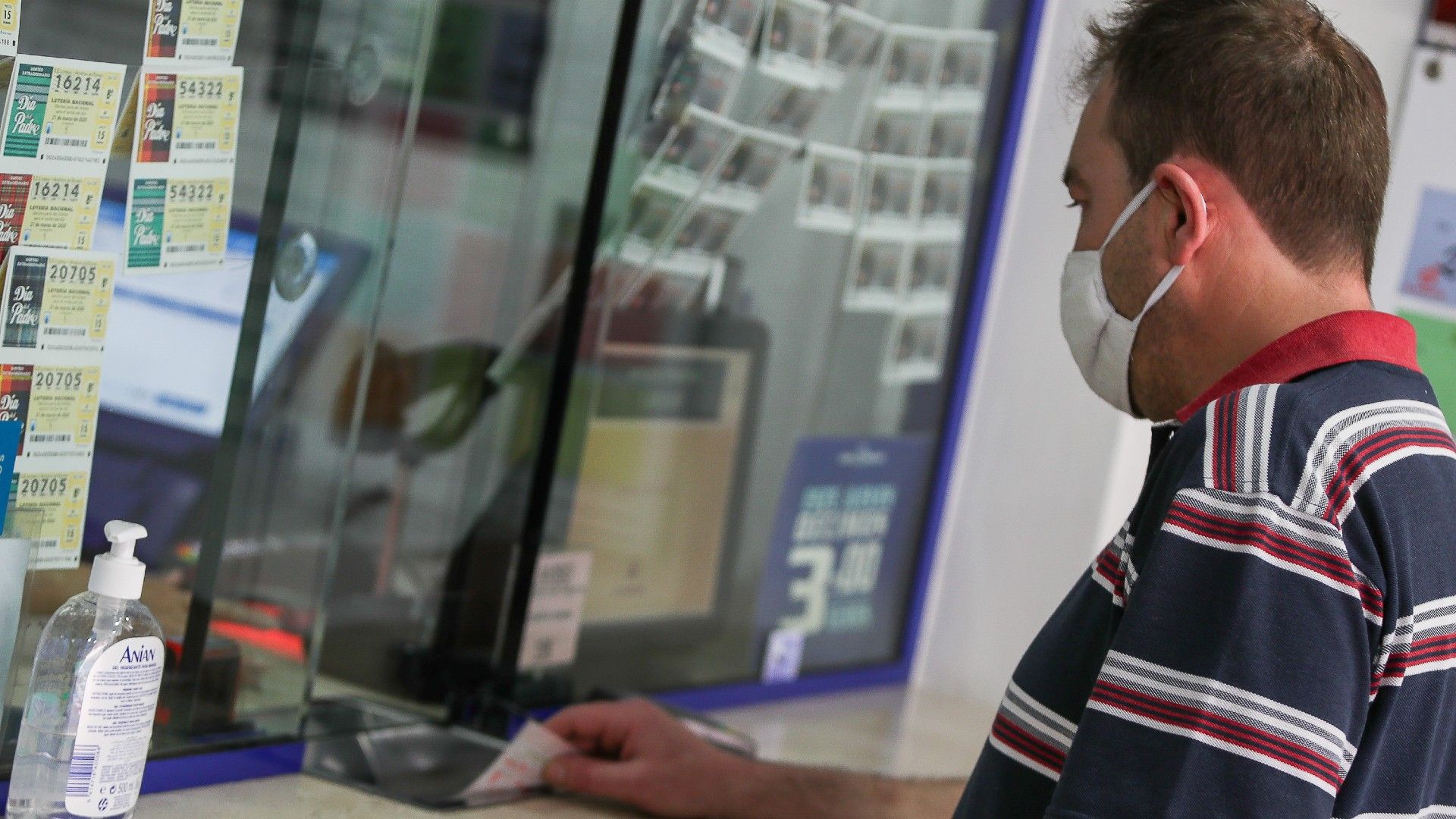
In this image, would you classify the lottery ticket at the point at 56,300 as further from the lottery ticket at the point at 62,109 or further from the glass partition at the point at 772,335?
the glass partition at the point at 772,335

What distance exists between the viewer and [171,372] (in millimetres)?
1322

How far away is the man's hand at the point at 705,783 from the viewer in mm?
1461

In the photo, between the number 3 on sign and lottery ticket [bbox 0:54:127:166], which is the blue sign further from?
the number 3 on sign

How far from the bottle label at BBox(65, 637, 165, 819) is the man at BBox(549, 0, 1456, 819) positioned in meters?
0.59

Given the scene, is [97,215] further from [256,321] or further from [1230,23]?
[1230,23]

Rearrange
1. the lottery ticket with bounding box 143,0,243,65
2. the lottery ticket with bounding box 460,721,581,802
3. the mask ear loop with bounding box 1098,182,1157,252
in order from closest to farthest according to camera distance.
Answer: the mask ear loop with bounding box 1098,182,1157,252 < the lottery ticket with bounding box 143,0,243,65 < the lottery ticket with bounding box 460,721,581,802

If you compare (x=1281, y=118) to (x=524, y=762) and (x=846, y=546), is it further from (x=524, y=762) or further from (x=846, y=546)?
(x=846, y=546)

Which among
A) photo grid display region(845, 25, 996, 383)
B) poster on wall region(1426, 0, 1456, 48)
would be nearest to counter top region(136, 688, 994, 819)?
photo grid display region(845, 25, 996, 383)

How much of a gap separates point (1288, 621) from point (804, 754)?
1154mm

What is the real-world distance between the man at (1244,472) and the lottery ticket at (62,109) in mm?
721

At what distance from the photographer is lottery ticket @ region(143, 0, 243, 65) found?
1148 millimetres

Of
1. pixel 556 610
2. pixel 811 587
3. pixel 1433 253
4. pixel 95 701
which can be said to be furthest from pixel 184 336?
pixel 1433 253

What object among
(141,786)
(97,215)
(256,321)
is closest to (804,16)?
(256,321)

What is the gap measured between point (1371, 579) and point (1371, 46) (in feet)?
5.34
